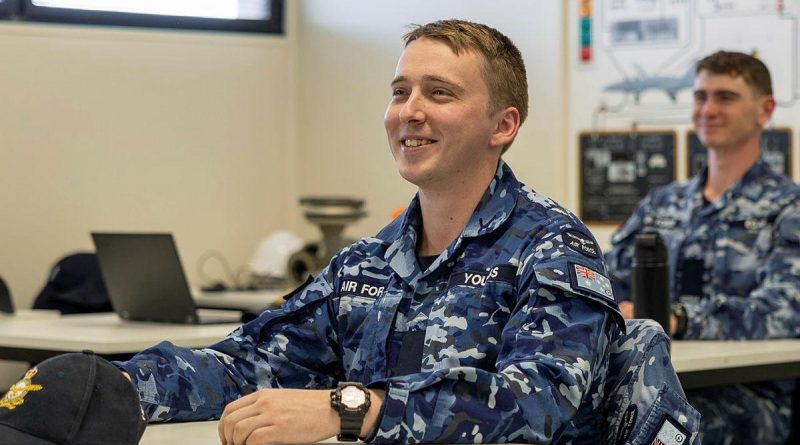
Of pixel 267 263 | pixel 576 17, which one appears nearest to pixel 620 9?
pixel 576 17

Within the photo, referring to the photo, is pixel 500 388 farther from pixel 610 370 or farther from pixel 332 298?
pixel 332 298

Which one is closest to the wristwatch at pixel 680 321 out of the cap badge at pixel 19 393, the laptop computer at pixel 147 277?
the laptop computer at pixel 147 277

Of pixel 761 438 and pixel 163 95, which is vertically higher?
pixel 163 95

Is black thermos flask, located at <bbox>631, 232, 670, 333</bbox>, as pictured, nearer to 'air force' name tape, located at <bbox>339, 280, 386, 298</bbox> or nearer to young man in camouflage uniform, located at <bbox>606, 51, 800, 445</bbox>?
young man in camouflage uniform, located at <bbox>606, 51, 800, 445</bbox>

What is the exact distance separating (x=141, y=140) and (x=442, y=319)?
3.74 m

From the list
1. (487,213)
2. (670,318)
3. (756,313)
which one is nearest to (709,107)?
(756,313)

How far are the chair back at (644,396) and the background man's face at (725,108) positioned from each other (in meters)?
2.02

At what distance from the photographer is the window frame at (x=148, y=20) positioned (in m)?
5.17

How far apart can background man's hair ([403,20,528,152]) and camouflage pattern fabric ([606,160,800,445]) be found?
→ 1440 mm

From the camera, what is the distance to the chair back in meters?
1.83

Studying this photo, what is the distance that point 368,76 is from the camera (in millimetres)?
5656

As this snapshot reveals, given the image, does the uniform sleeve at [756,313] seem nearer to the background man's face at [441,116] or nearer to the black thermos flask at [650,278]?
the black thermos flask at [650,278]

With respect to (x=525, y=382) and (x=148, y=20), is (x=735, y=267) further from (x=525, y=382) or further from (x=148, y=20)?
(x=148, y=20)

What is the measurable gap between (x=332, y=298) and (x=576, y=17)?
128 inches
